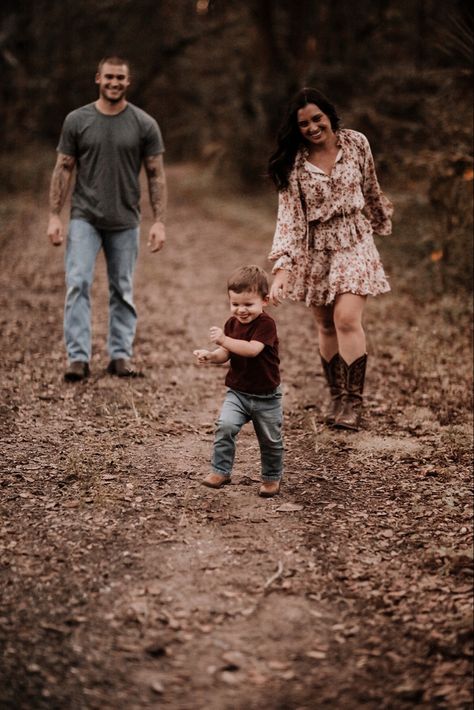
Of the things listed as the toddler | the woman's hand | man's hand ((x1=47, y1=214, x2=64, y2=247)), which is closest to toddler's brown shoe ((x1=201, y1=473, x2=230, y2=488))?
the toddler

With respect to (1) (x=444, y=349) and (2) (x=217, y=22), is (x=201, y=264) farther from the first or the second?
(2) (x=217, y=22)

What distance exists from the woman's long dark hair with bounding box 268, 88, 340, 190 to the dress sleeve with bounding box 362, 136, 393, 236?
1.08 ft

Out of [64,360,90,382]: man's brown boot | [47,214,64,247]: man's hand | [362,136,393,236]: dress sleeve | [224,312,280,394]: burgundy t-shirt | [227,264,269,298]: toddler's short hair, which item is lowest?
[64,360,90,382]: man's brown boot

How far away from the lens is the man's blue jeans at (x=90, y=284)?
6.68 metres

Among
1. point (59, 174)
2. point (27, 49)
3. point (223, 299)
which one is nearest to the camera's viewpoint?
point (59, 174)

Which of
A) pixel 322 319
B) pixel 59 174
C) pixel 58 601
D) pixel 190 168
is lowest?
pixel 58 601

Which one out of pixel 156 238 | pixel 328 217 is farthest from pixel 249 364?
A: pixel 156 238

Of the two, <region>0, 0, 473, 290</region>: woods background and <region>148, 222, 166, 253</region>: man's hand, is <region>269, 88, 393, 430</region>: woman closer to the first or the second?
<region>148, 222, 166, 253</region>: man's hand

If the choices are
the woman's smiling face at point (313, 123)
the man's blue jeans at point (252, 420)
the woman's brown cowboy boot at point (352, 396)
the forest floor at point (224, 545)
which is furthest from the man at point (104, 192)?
the man's blue jeans at point (252, 420)

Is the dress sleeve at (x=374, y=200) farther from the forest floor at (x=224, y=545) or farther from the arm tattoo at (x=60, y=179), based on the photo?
the arm tattoo at (x=60, y=179)

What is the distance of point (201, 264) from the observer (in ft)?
43.5

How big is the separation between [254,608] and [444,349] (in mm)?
4962

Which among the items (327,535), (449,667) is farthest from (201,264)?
(449,667)

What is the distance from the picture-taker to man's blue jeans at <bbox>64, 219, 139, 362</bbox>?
668 centimetres
